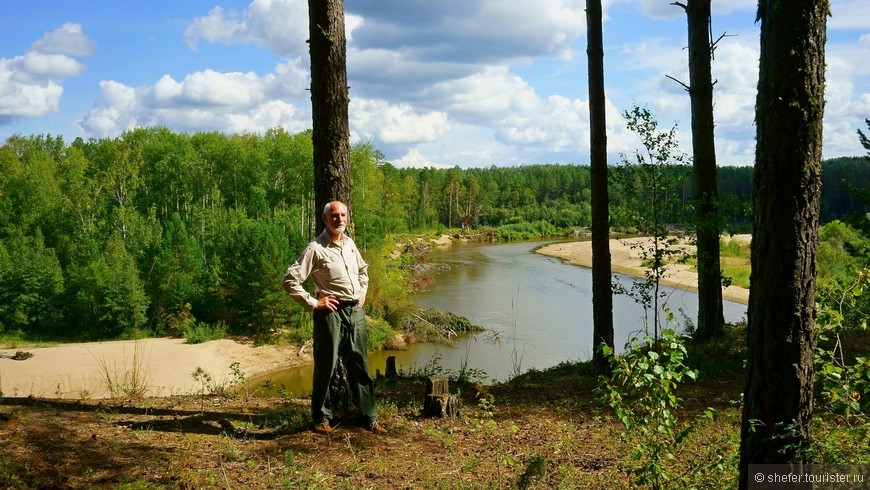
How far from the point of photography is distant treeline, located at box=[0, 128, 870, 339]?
104 feet

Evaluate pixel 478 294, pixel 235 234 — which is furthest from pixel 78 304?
pixel 478 294

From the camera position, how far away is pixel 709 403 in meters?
6.94

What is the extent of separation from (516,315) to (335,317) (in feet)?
71.1

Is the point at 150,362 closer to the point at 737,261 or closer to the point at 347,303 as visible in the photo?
→ the point at 347,303

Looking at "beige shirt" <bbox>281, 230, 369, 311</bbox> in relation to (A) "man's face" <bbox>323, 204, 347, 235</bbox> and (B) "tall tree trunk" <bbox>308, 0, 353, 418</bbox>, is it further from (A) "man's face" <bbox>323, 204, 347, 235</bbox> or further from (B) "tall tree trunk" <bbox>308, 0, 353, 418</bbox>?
(B) "tall tree trunk" <bbox>308, 0, 353, 418</bbox>

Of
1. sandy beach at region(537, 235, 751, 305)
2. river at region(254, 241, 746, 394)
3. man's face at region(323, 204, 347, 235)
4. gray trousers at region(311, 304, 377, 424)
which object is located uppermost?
man's face at region(323, 204, 347, 235)

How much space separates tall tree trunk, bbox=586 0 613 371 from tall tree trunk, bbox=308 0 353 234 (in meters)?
3.99

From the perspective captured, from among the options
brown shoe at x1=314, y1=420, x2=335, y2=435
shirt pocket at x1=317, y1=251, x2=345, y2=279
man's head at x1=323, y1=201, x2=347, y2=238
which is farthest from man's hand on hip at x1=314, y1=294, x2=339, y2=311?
brown shoe at x1=314, y1=420, x2=335, y2=435

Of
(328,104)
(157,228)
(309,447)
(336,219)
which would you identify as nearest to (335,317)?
(336,219)

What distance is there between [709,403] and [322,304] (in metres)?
4.48

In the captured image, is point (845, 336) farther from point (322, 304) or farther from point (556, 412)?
point (322, 304)

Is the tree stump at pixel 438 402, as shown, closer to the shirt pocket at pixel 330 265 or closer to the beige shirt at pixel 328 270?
the beige shirt at pixel 328 270

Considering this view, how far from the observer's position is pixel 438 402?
5844mm

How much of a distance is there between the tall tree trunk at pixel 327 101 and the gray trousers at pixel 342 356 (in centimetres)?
85
